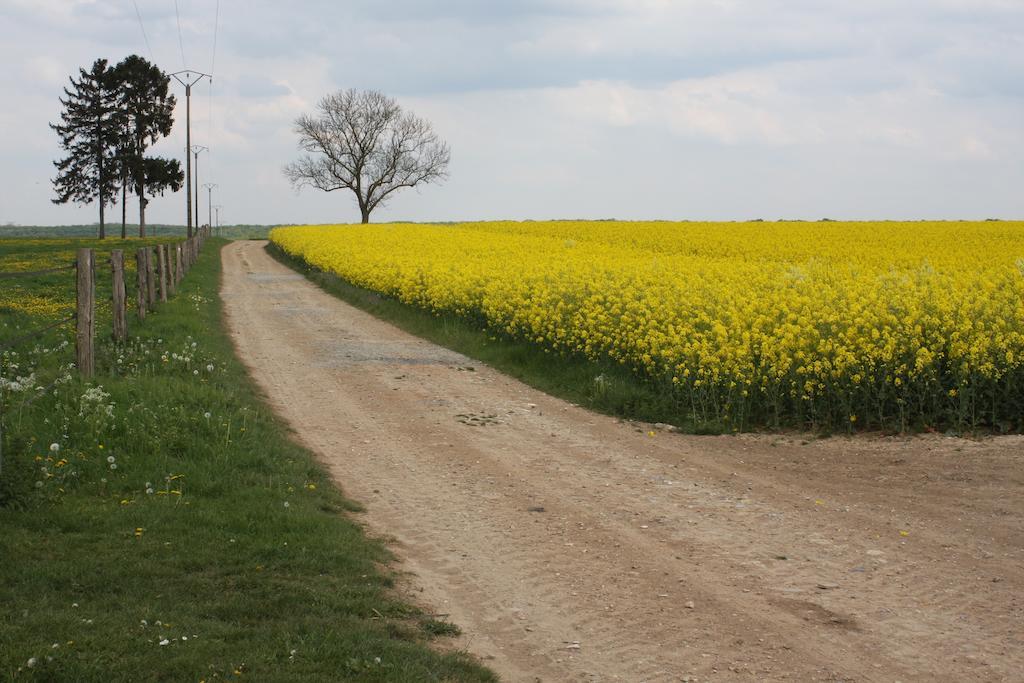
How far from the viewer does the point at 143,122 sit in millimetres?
83625

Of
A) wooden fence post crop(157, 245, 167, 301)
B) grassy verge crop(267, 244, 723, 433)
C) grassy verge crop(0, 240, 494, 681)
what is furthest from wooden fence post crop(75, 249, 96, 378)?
wooden fence post crop(157, 245, 167, 301)

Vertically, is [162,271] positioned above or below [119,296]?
above

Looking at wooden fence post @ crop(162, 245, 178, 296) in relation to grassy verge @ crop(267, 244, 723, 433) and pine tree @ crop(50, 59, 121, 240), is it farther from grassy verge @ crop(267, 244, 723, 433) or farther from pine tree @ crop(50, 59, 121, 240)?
pine tree @ crop(50, 59, 121, 240)

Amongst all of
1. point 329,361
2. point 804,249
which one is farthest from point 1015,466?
point 804,249

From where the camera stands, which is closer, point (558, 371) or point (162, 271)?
point (558, 371)

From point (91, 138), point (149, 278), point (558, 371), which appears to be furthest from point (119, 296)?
point (91, 138)

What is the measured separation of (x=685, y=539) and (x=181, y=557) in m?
3.61

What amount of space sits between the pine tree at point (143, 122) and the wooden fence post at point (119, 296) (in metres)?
70.9

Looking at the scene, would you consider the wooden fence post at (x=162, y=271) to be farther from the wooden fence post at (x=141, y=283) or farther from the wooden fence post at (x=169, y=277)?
the wooden fence post at (x=141, y=283)

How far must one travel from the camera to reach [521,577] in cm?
691

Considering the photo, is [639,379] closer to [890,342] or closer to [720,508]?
[890,342]

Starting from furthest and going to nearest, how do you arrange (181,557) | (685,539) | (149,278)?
(149,278), (685,539), (181,557)

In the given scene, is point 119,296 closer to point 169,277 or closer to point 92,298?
point 92,298

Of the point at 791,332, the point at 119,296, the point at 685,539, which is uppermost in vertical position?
the point at 119,296
